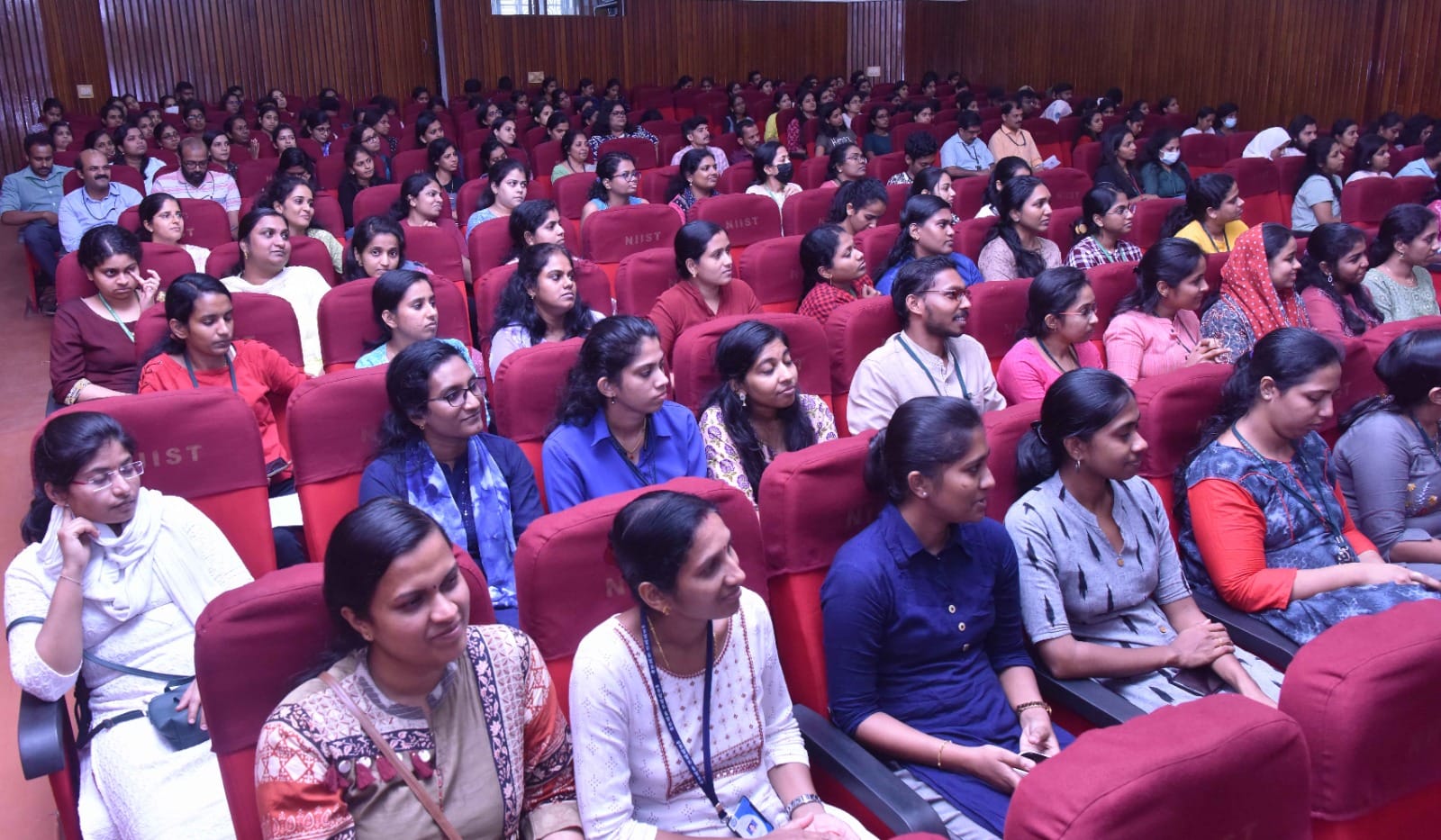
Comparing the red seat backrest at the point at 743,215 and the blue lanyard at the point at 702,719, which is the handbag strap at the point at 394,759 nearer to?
the blue lanyard at the point at 702,719

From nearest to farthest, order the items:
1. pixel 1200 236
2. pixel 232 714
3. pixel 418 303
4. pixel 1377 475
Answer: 1. pixel 232 714
2. pixel 1377 475
3. pixel 418 303
4. pixel 1200 236

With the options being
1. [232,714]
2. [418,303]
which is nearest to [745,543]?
[232,714]

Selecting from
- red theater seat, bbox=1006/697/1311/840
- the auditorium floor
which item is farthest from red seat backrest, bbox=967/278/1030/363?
the auditorium floor

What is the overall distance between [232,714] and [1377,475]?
225 cm

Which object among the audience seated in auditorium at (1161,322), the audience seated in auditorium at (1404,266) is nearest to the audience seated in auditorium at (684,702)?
the audience seated in auditorium at (1161,322)

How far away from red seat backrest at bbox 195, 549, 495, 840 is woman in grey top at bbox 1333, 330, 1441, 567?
212cm

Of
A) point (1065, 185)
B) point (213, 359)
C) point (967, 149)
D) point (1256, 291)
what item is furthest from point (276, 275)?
point (967, 149)

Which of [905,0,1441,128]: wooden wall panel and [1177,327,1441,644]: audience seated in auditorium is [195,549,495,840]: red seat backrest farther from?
[905,0,1441,128]: wooden wall panel

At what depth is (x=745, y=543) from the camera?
1693 mm

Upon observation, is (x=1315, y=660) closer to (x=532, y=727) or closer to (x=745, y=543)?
(x=745, y=543)

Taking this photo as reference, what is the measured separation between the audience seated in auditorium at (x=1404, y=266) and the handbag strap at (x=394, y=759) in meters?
3.42

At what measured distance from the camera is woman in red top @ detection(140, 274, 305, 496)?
262 cm

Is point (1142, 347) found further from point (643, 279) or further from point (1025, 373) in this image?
point (643, 279)

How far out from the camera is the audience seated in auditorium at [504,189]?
4.61 meters
